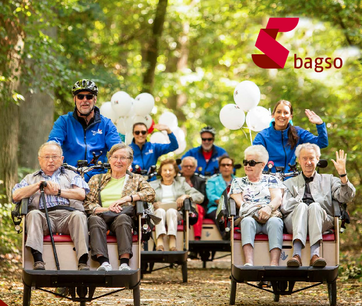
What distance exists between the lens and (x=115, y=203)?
6.44 meters

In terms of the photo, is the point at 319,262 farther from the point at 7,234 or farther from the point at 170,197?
the point at 7,234

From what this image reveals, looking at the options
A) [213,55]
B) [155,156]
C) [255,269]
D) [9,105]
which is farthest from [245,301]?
[213,55]

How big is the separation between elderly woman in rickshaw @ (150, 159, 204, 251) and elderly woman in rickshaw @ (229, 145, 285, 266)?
2011mm

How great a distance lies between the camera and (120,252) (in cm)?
616

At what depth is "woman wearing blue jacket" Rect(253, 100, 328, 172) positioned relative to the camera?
779cm

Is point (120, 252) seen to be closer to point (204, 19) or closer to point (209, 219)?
point (209, 219)

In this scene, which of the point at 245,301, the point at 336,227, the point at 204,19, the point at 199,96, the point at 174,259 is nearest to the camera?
the point at 336,227

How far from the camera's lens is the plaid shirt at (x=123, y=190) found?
657 cm

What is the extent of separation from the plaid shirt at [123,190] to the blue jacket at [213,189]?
3.57 metres

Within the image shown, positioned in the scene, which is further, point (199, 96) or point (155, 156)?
point (199, 96)

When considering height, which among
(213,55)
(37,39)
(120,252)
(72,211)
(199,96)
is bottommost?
(120,252)

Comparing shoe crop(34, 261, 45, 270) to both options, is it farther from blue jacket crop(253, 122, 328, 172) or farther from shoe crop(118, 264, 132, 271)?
blue jacket crop(253, 122, 328, 172)

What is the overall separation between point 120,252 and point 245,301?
192cm

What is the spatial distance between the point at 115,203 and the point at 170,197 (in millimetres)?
3100
